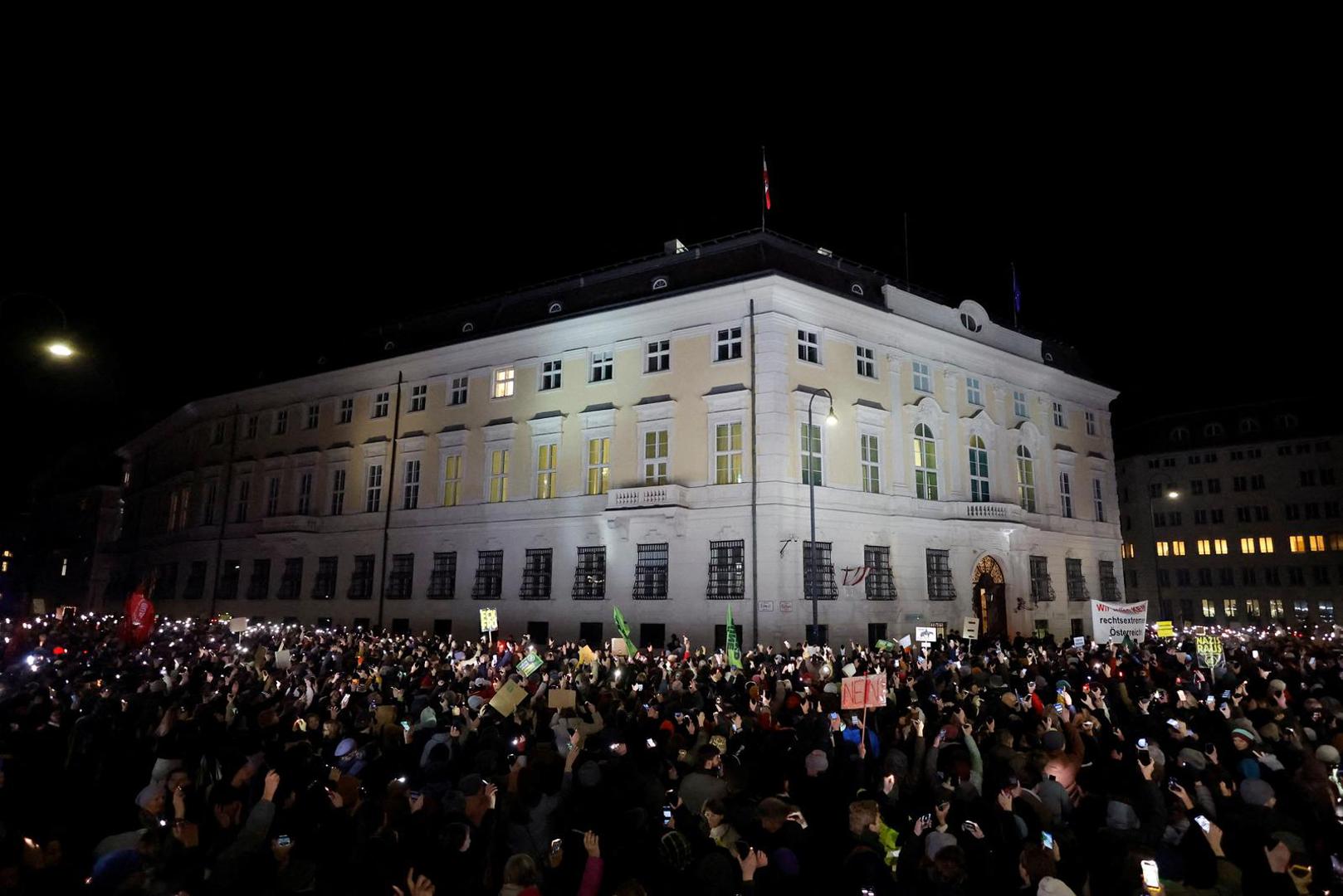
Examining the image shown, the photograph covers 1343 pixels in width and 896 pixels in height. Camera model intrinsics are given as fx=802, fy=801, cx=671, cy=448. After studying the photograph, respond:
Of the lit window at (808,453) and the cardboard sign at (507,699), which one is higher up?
the lit window at (808,453)

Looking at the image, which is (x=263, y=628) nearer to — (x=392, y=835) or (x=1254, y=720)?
(x=392, y=835)

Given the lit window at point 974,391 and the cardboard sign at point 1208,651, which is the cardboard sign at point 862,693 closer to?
the cardboard sign at point 1208,651

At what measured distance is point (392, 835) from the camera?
6785 mm

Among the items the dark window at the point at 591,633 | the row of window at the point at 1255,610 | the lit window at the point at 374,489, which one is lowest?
the dark window at the point at 591,633

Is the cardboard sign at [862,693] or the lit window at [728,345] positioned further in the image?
the lit window at [728,345]

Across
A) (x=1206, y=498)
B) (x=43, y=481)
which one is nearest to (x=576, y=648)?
(x=1206, y=498)

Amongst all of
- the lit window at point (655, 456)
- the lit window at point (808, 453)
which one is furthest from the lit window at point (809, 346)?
the lit window at point (655, 456)

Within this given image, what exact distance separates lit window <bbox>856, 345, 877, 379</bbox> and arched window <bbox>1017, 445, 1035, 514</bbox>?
37.9 feet

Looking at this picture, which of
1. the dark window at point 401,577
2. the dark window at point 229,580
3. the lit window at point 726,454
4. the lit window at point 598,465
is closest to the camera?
the lit window at point 726,454

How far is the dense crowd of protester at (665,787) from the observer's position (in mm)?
6195

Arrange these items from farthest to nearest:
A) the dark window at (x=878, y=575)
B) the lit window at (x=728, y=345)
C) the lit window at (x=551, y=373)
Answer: the lit window at (x=551, y=373) < the lit window at (x=728, y=345) < the dark window at (x=878, y=575)

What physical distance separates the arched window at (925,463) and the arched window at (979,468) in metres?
2.82

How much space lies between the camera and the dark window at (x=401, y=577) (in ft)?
136

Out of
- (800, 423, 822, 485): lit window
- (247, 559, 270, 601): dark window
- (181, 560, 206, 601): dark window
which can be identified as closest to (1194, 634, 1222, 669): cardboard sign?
(800, 423, 822, 485): lit window
